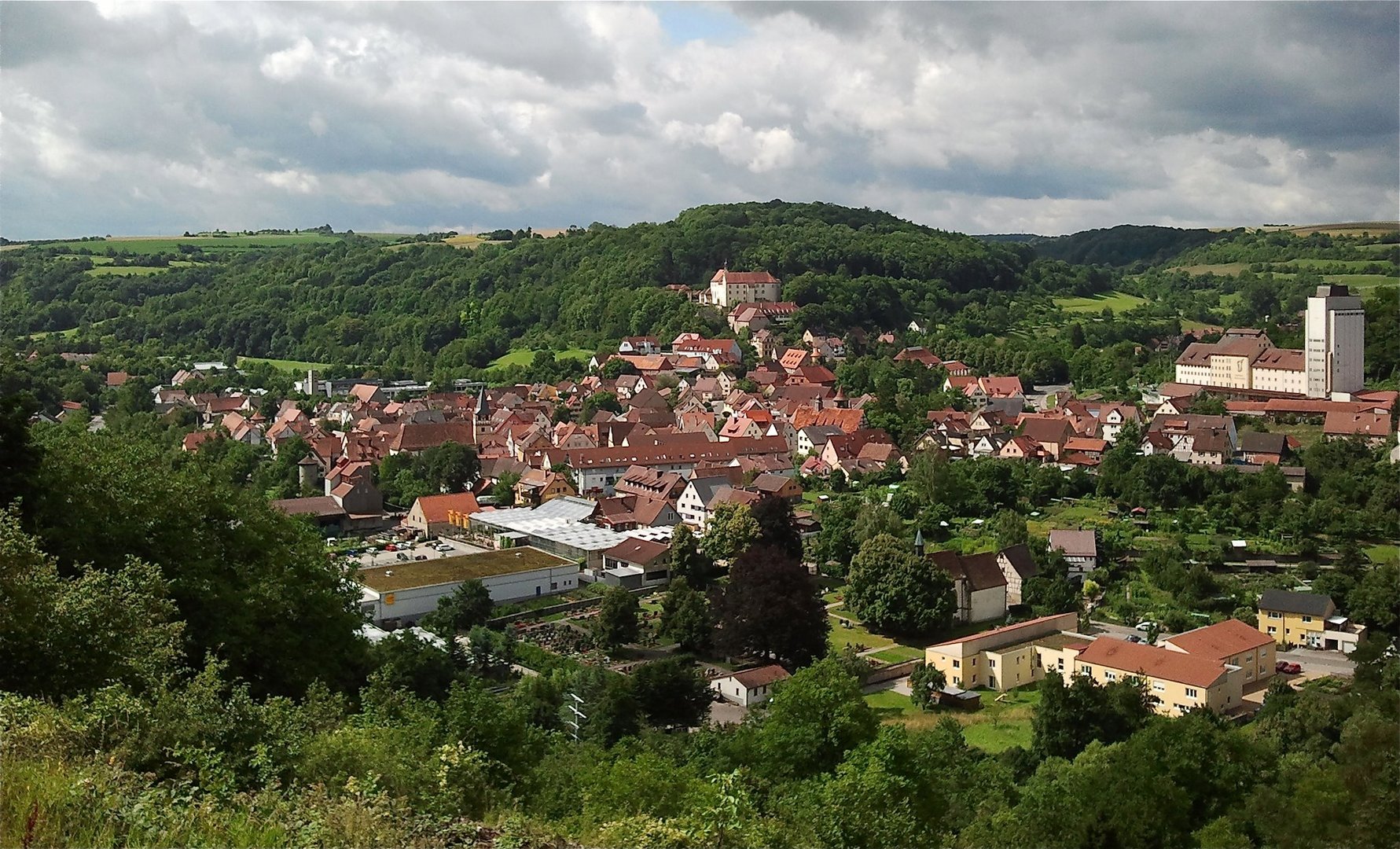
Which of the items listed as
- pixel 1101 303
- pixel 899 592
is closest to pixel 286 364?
pixel 1101 303

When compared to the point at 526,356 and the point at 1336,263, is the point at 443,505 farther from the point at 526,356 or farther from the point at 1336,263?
the point at 1336,263

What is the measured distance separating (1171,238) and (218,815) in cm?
14275

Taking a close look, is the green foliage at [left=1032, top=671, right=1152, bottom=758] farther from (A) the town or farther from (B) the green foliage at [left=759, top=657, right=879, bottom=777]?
(B) the green foliage at [left=759, top=657, right=879, bottom=777]

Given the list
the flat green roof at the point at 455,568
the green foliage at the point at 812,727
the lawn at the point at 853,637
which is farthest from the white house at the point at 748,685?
the green foliage at the point at 812,727

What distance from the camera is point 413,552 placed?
3225cm

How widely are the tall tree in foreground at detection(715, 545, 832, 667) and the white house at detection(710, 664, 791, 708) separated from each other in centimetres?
105

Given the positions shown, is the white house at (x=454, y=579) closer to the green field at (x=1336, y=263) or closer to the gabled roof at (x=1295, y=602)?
the gabled roof at (x=1295, y=602)

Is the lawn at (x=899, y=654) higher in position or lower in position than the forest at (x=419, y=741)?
lower

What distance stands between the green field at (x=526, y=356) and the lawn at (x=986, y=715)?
4547 centimetres

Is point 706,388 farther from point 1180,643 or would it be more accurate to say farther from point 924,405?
point 1180,643

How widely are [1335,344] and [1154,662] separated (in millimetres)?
33609

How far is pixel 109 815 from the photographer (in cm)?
562

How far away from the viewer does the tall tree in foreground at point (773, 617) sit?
888 inches

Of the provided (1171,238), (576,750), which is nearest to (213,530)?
(576,750)
